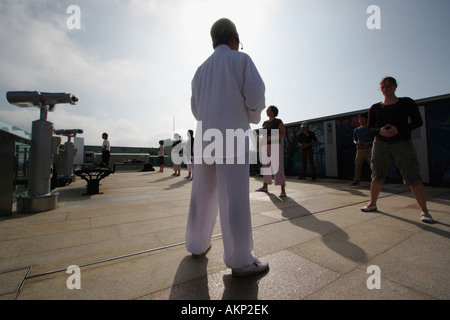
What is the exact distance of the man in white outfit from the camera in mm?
1407

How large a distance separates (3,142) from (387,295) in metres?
4.83

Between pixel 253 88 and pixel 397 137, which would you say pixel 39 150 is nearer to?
pixel 253 88

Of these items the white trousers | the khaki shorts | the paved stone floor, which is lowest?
the paved stone floor

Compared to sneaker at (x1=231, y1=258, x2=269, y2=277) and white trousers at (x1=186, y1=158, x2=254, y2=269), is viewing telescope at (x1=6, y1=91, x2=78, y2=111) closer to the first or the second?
white trousers at (x1=186, y1=158, x2=254, y2=269)

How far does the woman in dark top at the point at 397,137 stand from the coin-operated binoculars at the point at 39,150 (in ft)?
16.4

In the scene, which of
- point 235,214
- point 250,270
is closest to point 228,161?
point 235,214

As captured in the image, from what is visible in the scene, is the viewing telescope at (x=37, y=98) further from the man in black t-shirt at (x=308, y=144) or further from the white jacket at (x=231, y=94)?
the man in black t-shirt at (x=308, y=144)

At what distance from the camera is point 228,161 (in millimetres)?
1428

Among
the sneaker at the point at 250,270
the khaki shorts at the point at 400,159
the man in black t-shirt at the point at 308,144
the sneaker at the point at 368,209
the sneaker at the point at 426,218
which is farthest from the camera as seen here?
the man in black t-shirt at the point at 308,144

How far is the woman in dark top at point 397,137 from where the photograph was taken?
2607 mm

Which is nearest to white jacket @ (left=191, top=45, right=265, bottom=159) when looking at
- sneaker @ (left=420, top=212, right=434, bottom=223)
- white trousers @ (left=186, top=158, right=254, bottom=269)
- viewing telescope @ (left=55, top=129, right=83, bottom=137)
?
white trousers @ (left=186, top=158, right=254, bottom=269)

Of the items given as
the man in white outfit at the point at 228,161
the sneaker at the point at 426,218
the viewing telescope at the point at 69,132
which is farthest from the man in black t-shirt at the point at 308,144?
the viewing telescope at the point at 69,132
